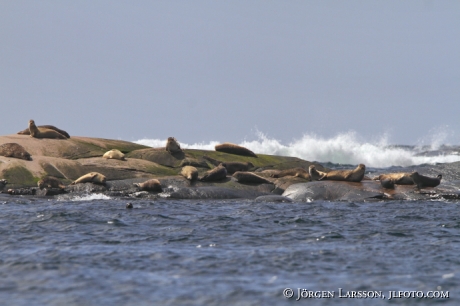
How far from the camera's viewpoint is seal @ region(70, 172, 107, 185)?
72.5 feet

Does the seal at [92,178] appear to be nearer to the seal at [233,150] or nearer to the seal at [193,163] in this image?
the seal at [193,163]

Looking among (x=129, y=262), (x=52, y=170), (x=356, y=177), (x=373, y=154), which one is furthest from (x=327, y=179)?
(x=373, y=154)

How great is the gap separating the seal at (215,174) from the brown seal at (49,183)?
435 centimetres

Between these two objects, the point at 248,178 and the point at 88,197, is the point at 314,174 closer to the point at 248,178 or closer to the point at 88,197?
the point at 248,178

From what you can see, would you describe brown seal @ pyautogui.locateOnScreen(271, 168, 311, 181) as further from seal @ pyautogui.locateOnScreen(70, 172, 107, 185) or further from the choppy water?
seal @ pyautogui.locateOnScreen(70, 172, 107, 185)

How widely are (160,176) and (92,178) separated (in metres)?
2.33

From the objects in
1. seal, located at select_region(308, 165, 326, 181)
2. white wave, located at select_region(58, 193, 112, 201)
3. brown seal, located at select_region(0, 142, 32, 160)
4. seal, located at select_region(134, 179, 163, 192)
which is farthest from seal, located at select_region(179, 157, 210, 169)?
brown seal, located at select_region(0, 142, 32, 160)

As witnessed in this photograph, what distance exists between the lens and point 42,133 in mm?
26000

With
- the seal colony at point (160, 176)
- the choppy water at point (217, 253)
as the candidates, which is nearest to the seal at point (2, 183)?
the seal colony at point (160, 176)

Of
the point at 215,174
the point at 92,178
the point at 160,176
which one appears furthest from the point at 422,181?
the point at 92,178

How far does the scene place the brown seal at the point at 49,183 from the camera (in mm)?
21703

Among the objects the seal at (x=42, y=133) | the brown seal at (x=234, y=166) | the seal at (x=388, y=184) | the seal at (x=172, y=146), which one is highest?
the seal at (x=42, y=133)

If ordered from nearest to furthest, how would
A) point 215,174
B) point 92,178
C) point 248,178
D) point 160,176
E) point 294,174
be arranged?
1. point 92,178
2. point 215,174
3. point 248,178
4. point 160,176
5. point 294,174

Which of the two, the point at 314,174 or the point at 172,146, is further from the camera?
the point at 172,146
